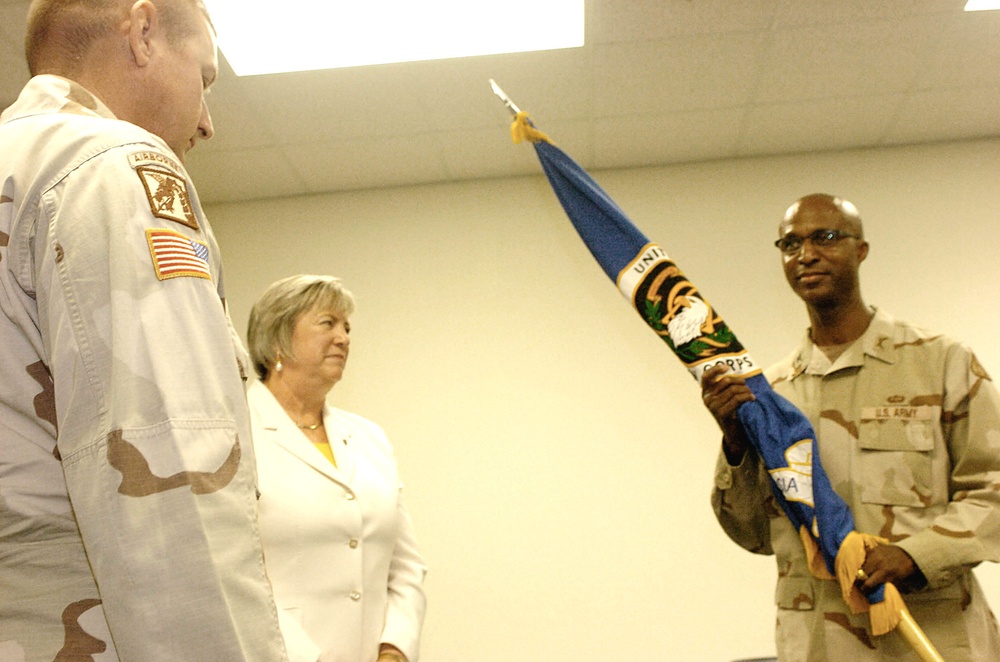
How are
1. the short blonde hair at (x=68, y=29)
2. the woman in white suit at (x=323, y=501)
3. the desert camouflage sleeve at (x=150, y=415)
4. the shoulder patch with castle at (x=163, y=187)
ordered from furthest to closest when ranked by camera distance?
1. the woman in white suit at (x=323, y=501)
2. the short blonde hair at (x=68, y=29)
3. the shoulder patch with castle at (x=163, y=187)
4. the desert camouflage sleeve at (x=150, y=415)

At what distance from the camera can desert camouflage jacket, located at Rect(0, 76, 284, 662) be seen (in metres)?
0.73

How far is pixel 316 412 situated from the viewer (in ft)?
7.12

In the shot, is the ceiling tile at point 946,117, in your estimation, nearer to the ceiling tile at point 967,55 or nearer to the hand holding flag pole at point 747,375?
the ceiling tile at point 967,55

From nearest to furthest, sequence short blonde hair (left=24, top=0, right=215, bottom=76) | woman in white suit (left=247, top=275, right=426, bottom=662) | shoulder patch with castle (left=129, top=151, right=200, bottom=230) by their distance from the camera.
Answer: shoulder patch with castle (left=129, top=151, right=200, bottom=230) < short blonde hair (left=24, top=0, right=215, bottom=76) < woman in white suit (left=247, top=275, right=426, bottom=662)

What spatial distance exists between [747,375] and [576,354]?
211 centimetres

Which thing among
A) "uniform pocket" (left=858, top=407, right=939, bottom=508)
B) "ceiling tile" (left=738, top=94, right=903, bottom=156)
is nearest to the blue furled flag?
"uniform pocket" (left=858, top=407, right=939, bottom=508)

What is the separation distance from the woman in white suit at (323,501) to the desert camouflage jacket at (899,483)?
788 mm

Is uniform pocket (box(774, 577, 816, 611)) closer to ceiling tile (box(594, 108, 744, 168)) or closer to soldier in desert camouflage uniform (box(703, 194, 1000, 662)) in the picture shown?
soldier in desert camouflage uniform (box(703, 194, 1000, 662))

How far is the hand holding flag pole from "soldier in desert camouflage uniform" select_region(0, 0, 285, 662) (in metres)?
1.35

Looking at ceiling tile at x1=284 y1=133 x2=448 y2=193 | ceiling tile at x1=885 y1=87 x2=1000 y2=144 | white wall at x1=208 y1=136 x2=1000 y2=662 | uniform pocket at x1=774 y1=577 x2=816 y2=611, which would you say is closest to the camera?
uniform pocket at x1=774 y1=577 x2=816 y2=611

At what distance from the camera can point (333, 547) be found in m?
1.87

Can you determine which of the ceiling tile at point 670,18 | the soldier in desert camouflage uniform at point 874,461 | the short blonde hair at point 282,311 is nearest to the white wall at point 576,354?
the ceiling tile at point 670,18

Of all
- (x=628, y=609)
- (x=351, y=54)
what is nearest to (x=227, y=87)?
(x=351, y=54)

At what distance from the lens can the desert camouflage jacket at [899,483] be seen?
5.90 ft
